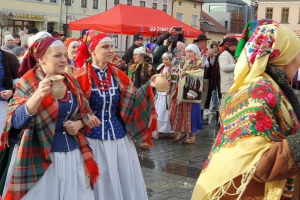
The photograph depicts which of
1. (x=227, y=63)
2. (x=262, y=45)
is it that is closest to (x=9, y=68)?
(x=262, y=45)

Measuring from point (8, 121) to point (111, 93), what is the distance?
3.81 ft

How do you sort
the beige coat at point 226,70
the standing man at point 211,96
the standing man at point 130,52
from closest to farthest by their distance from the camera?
the beige coat at point 226,70 < the standing man at point 130,52 < the standing man at point 211,96

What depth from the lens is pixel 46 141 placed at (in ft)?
11.6

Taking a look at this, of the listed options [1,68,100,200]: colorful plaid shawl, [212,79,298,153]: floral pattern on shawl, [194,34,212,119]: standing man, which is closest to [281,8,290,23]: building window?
[194,34,212,119]: standing man

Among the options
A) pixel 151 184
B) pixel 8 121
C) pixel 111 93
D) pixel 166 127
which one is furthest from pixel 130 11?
pixel 8 121

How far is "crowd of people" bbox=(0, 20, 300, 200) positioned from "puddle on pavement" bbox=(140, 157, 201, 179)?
1767mm

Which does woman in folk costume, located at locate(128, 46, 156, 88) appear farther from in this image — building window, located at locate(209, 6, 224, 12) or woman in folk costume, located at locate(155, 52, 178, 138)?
building window, located at locate(209, 6, 224, 12)

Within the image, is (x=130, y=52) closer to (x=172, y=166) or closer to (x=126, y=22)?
(x=126, y=22)

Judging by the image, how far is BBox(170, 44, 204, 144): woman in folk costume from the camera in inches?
323

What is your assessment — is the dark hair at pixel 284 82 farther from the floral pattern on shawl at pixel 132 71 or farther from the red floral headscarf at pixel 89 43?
the floral pattern on shawl at pixel 132 71

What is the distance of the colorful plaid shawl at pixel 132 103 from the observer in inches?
173

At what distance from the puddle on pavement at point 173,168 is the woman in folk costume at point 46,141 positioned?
106 inches

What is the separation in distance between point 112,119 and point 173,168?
2.48 metres

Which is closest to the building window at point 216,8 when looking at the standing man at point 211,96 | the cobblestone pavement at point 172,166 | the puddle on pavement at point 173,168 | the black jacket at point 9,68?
the standing man at point 211,96
